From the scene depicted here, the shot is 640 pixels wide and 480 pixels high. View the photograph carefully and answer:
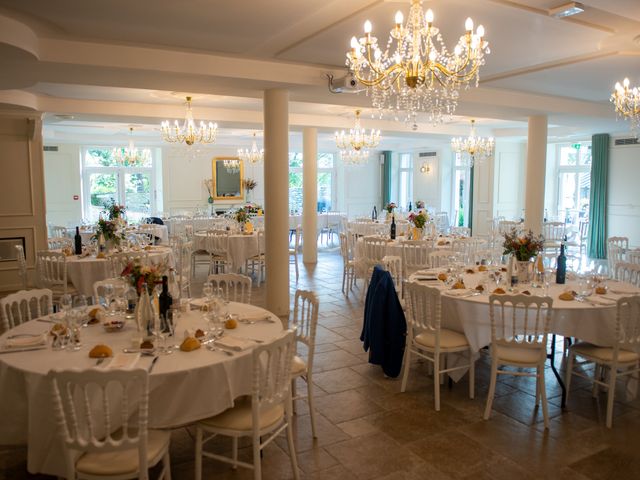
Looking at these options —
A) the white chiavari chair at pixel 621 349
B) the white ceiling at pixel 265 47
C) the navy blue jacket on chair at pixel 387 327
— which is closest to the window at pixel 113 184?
the white ceiling at pixel 265 47

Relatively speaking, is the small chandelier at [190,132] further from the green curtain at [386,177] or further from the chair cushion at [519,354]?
the green curtain at [386,177]

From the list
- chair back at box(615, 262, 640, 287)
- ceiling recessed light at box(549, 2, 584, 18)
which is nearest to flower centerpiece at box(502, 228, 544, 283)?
chair back at box(615, 262, 640, 287)

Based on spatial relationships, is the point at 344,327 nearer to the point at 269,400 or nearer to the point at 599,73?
the point at 269,400

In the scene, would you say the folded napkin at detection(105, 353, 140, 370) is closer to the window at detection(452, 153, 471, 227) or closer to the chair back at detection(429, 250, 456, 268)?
the chair back at detection(429, 250, 456, 268)

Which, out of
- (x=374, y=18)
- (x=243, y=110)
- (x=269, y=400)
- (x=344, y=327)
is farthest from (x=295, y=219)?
(x=269, y=400)

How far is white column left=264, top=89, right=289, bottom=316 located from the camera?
692 cm

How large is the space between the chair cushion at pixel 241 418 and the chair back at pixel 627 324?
104 inches

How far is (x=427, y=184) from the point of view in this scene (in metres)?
17.3

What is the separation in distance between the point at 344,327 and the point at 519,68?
13.3 feet

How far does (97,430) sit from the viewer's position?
2.77 meters

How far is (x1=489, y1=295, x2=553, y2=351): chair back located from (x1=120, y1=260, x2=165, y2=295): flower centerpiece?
7.95 ft

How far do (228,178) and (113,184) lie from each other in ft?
11.6

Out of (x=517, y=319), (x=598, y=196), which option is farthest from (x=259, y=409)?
(x=598, y=196)

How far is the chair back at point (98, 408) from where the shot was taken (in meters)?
2.36
